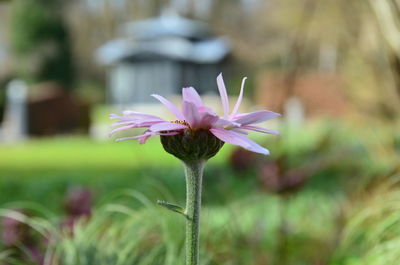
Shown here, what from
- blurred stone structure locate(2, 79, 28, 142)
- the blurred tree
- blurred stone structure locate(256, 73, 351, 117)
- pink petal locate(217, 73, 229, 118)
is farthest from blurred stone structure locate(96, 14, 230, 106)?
pink petal locate(217, 73, 229, 118)

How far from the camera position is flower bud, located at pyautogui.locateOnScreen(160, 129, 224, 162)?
0.56m

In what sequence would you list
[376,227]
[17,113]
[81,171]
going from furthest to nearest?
[17,113], [81,171], [376,227]

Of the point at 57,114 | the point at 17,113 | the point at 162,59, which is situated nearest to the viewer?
the point at 17,113

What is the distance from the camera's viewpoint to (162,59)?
23797mm

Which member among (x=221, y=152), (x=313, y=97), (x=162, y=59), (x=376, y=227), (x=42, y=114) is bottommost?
(x=376, y=227)

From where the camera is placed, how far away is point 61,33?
25.9m

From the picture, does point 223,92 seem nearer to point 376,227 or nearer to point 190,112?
point 190,112

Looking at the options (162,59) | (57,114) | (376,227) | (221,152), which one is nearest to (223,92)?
(376,227)

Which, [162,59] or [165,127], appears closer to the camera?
[165,127]

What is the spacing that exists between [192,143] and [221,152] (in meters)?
7.57

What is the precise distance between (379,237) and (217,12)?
101 ft

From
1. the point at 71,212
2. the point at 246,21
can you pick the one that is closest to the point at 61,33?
the point at 246,21

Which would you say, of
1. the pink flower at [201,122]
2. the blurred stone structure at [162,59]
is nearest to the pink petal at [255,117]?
the pink flower at [201,122]

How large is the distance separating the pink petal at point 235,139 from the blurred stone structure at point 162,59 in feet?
74.4
